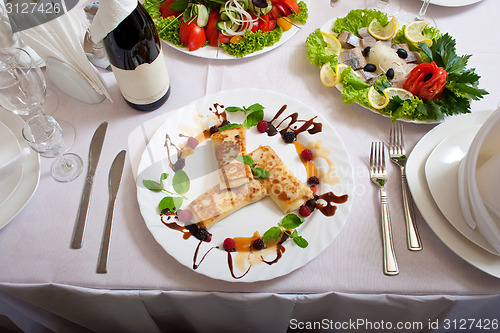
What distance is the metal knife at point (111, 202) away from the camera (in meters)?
0.86

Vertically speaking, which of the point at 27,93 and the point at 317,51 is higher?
the point at 317,51

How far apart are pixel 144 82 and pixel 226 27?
40 cm

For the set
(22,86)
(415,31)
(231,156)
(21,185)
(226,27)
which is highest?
(415,31)

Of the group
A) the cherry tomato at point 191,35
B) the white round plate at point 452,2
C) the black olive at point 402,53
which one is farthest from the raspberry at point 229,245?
the white round plate at point 452,2

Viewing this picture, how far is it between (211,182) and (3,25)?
84 centimetres

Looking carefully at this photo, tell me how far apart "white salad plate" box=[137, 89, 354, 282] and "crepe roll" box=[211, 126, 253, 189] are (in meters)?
0.03

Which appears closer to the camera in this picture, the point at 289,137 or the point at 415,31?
the point at 289,137

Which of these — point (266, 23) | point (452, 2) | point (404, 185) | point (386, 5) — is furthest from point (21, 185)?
point (452, 2)

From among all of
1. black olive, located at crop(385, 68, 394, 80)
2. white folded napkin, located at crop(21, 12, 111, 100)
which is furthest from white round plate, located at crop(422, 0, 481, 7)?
white folded napkin, located at crop(21, 12, 111, 100)

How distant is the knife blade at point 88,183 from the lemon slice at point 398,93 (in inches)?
34.2

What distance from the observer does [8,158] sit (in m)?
0.96

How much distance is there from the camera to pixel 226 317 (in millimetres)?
984

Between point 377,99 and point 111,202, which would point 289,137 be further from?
point 111,202

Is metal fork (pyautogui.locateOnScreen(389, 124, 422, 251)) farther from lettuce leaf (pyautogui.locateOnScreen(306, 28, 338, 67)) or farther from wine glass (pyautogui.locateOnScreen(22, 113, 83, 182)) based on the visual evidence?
wine glass (pyautogui.locateOnScreen(22, 113, 83, 182))
